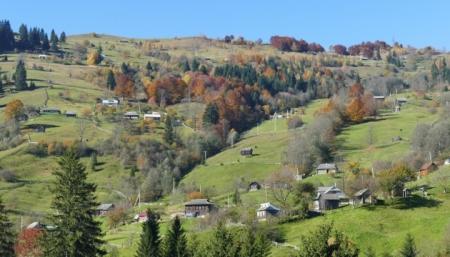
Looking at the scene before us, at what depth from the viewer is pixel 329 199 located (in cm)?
9931

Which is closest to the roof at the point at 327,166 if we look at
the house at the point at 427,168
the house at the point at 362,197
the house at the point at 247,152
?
the house at the point at 427,168

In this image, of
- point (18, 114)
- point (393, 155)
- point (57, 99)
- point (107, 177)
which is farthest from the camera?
point (57, 99)

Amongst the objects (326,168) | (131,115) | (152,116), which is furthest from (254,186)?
(131,115)

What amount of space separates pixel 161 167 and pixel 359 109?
52954 millimetres

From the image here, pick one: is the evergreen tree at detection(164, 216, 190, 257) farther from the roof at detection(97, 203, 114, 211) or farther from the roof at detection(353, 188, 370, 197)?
the roof at detection(97, 203, 114, 211)

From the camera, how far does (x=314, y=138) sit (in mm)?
144875

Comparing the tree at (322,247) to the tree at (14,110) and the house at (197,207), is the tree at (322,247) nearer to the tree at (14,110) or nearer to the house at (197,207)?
the house at (197,207)

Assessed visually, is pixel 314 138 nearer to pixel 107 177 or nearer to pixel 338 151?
pixel 338 151

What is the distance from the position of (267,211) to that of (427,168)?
106 feet

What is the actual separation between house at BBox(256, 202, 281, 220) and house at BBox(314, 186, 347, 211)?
559 cm

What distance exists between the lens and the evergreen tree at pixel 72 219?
4381cm

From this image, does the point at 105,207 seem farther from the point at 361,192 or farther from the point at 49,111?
the point at 49,111

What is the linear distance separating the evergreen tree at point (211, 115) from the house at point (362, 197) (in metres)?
88.0

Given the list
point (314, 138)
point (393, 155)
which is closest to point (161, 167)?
point (314, 138)
